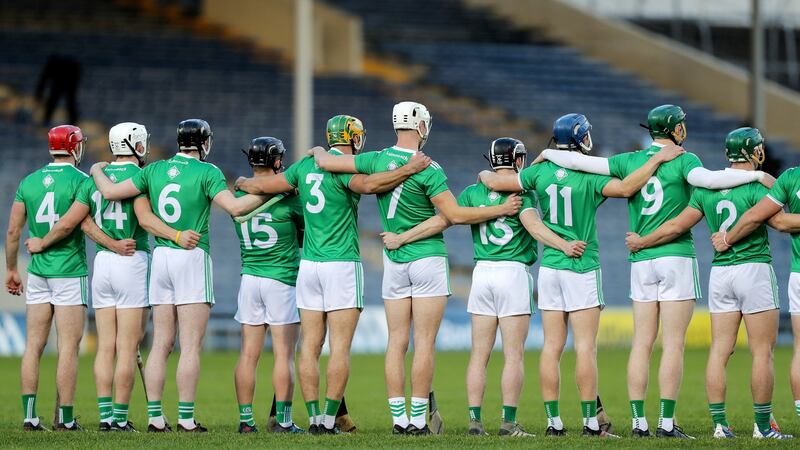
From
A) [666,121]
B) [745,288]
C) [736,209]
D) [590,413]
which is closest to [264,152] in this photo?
[666,121]

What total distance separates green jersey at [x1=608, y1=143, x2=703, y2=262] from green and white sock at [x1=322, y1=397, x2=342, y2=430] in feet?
8.43

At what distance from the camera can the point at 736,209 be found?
10820 millimetres

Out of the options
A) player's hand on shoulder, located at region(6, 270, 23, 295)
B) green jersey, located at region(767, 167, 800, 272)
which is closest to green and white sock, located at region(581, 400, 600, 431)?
green jersey, located at region(767, 167, 800, 272)

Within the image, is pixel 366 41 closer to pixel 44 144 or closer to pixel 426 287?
pixel 44 144

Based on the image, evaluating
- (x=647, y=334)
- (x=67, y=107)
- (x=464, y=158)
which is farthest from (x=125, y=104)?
(x=647, y=334)

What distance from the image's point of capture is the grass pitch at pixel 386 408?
408 inches

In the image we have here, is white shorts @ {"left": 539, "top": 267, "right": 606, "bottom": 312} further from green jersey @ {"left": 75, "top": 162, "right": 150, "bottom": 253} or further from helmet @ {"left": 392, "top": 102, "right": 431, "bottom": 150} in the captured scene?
green jersey @ {"left": 75, "top": 162, "right": 150, "bottom": 253}

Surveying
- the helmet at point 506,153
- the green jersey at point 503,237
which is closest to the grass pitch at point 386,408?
the green jersey at point 503,237

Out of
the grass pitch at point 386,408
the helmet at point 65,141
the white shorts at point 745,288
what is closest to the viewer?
the grass pitch at point 386,408

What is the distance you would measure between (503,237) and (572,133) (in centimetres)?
97

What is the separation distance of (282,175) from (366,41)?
25521 millimetres

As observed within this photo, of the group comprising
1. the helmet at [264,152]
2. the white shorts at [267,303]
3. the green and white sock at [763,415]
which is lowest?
the green and white sock at [763,415]

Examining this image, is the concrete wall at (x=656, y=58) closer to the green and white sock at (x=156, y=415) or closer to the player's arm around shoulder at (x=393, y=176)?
the player's arm around shoulder at (x=393, y=176)

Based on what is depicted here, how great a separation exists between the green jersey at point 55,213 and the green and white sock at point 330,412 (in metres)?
2.39
